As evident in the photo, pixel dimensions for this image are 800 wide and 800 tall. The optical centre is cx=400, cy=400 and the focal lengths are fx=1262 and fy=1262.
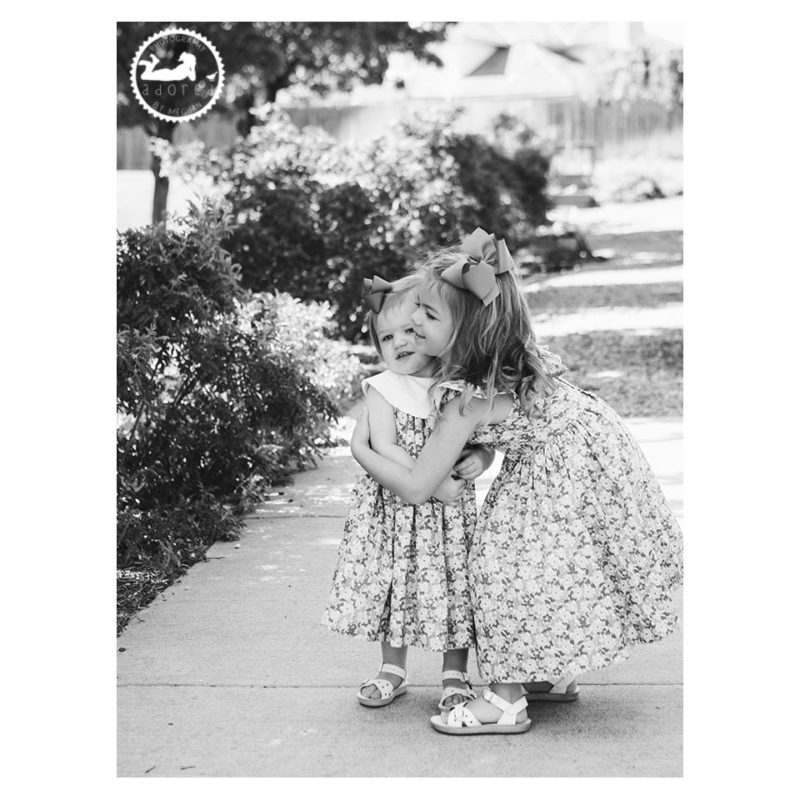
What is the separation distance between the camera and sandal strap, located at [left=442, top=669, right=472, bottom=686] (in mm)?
3362

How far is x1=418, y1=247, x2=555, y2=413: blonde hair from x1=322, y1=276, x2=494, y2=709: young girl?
12cm

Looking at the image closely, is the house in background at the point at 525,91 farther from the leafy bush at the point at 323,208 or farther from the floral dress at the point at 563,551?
the floral dress at the point at 563,551

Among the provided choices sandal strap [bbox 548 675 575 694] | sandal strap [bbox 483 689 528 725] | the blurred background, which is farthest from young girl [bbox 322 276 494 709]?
the blurred background

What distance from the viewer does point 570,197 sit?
2111cm

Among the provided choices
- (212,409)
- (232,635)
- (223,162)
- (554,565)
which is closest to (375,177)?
(223,162)

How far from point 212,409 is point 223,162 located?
424 cm

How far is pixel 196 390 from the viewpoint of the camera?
5355 millimetres

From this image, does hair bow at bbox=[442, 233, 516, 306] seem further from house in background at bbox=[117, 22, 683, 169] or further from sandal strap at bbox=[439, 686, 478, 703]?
house in background at bbox=[117, 22, 683, 169]

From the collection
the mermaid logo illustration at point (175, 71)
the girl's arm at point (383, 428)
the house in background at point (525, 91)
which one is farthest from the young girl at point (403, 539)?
the house in background at point (525, 91)

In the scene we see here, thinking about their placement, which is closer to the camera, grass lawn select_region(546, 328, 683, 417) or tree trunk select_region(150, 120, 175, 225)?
grass lawn select_region(546, 328, 683, 417)

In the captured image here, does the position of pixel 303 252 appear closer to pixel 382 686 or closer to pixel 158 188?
pixel 158 188

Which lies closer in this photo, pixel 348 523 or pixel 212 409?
pixel 348 523

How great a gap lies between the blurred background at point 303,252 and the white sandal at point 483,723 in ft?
4.67
